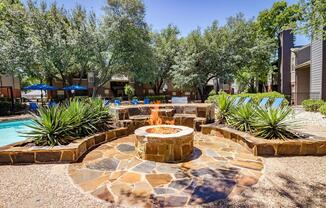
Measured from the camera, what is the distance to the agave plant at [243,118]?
6.11 metres

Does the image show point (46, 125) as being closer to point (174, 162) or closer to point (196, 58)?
point (174, 162)

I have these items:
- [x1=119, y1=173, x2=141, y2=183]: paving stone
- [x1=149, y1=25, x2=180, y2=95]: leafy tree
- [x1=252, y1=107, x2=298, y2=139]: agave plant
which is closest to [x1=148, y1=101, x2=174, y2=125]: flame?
[x1=252, y1=107, x2=298, y2=139]: agave plant

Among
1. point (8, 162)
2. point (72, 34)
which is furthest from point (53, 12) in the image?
point (8, 162)

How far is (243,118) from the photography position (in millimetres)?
6336

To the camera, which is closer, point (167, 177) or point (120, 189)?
point (120, 189)

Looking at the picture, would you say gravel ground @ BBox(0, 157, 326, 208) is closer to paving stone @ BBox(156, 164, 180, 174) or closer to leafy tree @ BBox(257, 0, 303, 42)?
paving stone @ BBox(156, 164, 180, 174)

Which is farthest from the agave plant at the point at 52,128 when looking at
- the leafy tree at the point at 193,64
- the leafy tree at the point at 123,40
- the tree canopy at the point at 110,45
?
the leafy tree at the point at 193,64

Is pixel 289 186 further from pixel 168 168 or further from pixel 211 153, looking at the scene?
pixel 168 168

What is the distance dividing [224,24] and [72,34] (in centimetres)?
1463

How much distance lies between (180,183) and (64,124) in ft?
12.2

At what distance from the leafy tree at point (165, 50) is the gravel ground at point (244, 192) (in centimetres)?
1975

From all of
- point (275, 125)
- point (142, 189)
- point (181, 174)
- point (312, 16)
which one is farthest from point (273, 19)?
point (142, 189)

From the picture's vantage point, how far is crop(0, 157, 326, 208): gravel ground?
2936 millimetres

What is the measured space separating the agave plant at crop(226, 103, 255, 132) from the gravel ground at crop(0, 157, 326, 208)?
1.78m
